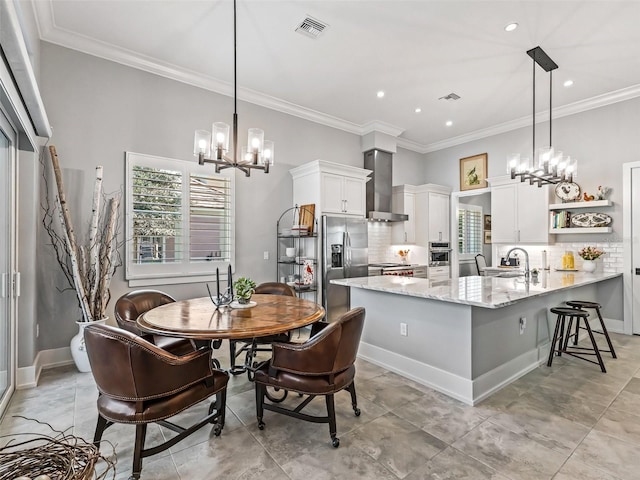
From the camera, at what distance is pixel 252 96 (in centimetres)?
489

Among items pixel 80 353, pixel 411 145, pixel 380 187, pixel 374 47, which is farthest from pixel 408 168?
pixel 80 353

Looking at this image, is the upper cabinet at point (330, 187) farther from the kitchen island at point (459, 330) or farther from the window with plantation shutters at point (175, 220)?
the kitchen island at point (459, 330)

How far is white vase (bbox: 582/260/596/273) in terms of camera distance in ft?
15.8

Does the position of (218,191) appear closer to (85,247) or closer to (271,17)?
(85,247)

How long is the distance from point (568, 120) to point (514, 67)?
78.9 inches

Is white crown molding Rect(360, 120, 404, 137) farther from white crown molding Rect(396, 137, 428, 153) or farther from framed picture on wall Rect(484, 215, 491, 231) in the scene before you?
framed picture on wall Rect(484, 215, 491, 231)

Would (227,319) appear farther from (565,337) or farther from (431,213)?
(431,213)

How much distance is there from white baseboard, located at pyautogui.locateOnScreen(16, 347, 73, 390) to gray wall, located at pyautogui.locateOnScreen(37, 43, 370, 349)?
0.09 meters

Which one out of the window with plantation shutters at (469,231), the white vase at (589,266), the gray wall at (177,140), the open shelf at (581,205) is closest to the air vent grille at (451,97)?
the gray wall at (177,140)

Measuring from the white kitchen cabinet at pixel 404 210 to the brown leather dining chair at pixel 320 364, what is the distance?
4557 millimetres

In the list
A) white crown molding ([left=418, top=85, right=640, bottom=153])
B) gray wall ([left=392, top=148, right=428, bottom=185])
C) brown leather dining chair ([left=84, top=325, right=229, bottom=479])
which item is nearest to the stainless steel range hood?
gray wall ([left=392, top=148, right=428, bottom=185])

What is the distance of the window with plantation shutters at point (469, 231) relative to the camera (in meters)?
7.68

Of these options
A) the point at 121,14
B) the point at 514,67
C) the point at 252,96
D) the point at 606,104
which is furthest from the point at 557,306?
the point at 121,14

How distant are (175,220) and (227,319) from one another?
2.37 metres
